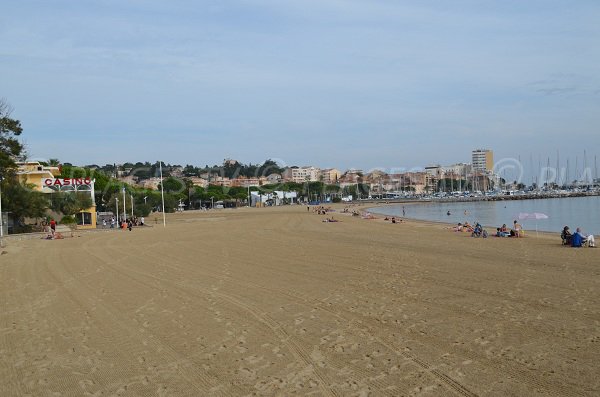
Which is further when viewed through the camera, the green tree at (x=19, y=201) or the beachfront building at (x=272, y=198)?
the beachfront building at (x=272, y=198)

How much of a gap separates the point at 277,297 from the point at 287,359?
4.42 metres

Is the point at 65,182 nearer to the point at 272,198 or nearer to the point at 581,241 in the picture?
the point at 581,241

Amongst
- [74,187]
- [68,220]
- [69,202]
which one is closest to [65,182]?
[74,187]

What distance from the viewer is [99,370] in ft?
22.9

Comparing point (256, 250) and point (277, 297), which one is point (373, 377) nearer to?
point (277, 297)

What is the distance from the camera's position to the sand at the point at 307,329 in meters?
6.25

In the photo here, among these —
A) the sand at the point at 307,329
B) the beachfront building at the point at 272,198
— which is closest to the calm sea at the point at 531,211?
the sand at the point at 307,329

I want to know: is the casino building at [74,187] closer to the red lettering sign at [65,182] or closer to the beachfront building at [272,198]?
the red lettering sign at [65,182]

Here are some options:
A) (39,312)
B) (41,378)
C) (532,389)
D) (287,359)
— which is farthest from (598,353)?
(39,312)

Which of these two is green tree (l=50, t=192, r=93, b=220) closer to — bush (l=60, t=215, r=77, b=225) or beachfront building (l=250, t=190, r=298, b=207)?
bush (l=60, t=215, r=77, b=225)

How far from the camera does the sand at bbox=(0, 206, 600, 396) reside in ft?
20.5

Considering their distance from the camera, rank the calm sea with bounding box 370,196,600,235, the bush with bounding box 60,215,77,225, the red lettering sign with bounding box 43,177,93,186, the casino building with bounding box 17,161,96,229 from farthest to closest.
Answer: the red lettering sign with bounding box 43,177,93,186 < the casino building with bounding box 17,161,96,229 < the bush with bounding box 60,215,77,225 < the calm sea with bounding box 370,196,600,235

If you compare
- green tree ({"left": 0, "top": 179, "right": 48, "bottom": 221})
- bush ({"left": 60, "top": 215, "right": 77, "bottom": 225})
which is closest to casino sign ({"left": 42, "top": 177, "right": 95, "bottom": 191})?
bush ({"left": 60, "top": 215, "right": 77, "bottom": 225})

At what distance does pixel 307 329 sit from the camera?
341 inches
